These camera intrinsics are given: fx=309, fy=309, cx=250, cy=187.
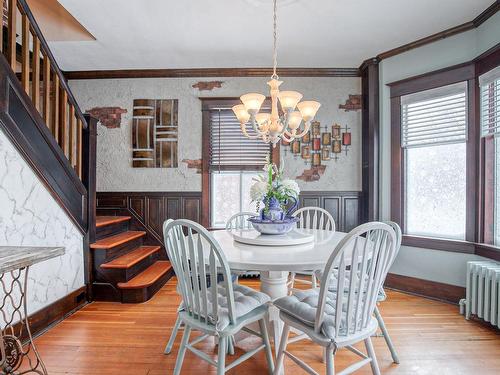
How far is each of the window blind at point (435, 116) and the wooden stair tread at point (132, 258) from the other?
3148 mm

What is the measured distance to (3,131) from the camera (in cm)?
208

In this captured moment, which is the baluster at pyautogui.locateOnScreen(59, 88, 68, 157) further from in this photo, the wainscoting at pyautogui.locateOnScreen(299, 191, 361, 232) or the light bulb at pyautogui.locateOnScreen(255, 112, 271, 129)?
the wainscoting at pyautogui.locateOnScreen(299, 191, 361, 232)

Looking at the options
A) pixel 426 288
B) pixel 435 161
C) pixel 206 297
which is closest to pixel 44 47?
pixel 206 297

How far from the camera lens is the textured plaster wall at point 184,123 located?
4012 millimetres

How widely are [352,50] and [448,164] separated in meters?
1.61

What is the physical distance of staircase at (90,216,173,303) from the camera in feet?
9.82

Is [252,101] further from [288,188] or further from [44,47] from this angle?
[44,47]

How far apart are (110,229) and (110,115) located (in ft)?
5.26

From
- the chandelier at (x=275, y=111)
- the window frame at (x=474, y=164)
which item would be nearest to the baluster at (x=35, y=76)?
the chandelier at (x=275, y=111)

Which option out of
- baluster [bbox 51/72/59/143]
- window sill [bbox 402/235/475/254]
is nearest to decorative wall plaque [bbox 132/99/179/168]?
baluster [bbox 51/72/59/143]

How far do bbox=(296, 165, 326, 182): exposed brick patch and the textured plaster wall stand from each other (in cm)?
5

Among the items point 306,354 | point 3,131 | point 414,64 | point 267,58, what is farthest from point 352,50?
point 3,131

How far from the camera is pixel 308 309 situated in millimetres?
1559

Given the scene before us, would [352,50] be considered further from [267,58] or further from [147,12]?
[147,12]
